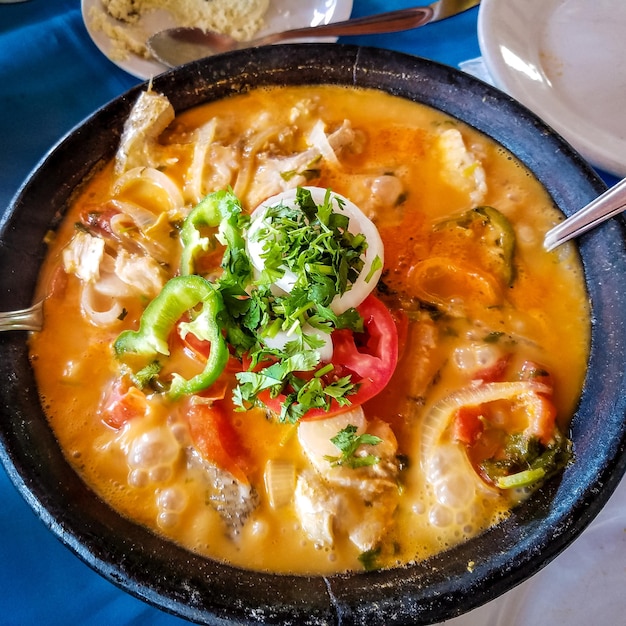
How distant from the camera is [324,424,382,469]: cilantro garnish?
169cm

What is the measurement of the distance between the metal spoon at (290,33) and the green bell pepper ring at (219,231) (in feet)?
3.16

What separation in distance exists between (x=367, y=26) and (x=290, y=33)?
343 millimetres

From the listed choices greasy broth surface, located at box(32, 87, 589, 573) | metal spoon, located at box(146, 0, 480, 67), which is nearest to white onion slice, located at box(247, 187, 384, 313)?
greasy broth surface, located at box(32, 87, 589, 573)

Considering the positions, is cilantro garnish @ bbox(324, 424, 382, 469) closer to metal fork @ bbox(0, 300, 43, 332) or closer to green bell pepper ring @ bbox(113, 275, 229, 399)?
green bell pepper ring @ bbox(113, 275, 229, 399)

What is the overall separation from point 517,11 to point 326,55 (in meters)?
0.97

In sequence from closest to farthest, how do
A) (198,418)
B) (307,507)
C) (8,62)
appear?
1. (307,507)
2. (198,418)
3. (8,62)

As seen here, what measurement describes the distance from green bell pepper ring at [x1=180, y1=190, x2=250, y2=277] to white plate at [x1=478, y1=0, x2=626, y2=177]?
134 centimetres

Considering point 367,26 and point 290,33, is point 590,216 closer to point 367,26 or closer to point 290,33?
point 367,26

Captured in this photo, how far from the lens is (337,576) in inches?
64.7

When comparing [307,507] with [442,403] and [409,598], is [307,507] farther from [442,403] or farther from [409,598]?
[442,403]

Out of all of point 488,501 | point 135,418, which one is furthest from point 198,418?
point 488,501

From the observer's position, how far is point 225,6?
267 cm

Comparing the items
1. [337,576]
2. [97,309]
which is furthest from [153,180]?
[337,576]

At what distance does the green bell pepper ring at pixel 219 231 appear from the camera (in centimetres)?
175
